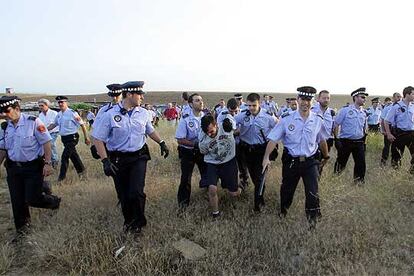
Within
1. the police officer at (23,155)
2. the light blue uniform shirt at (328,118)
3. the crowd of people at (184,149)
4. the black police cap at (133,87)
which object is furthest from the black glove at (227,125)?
the police officer at (23,155)

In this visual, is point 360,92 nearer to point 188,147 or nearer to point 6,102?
point 188,147

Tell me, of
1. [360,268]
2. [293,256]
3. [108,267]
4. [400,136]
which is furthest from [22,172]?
[400,136]

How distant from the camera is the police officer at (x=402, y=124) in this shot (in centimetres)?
888

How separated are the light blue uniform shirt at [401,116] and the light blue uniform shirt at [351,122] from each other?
0.92 m

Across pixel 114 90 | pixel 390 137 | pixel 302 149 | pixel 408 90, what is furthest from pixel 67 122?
pixel 408 90

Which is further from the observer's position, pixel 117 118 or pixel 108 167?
pixel 117 118

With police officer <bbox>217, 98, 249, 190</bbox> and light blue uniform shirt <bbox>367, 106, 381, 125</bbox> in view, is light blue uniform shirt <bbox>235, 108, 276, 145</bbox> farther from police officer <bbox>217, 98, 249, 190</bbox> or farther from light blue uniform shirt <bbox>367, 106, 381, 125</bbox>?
light blue uniform shirt <bbox>367, 106, 381, 125</bbox>

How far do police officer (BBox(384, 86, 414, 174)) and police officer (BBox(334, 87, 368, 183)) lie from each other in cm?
88

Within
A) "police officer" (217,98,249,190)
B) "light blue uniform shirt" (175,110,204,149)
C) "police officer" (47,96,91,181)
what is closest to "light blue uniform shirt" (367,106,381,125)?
"police officer" (217,98,249,190)

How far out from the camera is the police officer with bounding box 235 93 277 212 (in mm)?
6945

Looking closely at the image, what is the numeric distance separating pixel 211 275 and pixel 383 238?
2144 mm

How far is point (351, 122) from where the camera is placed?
27.5ft

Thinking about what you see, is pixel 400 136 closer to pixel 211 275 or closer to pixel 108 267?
pixel 211 275

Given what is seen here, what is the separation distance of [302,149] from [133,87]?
2.35m
